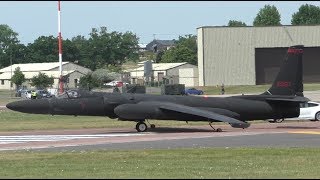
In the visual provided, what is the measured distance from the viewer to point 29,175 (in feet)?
45.6

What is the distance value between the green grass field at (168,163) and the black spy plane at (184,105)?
29.8 feet

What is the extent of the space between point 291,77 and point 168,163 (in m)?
16.5

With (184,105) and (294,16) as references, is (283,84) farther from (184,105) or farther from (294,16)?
(294,16)

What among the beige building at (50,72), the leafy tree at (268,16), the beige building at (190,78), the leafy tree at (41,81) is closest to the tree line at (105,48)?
the leafy tree at (268,16)

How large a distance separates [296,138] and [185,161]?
29.1ft

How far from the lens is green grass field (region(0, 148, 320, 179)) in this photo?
14039 mm

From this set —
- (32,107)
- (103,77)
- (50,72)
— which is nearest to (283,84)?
(32,107)

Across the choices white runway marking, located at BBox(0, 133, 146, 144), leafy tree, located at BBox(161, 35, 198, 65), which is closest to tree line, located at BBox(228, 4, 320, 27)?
leafy tree, located at BBox(161, 35, 198, 65)

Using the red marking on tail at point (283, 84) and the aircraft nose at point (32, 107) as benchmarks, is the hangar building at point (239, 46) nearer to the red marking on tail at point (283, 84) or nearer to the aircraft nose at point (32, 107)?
the red marking on tail at point (283, 84)

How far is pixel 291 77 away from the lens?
32.0 meters

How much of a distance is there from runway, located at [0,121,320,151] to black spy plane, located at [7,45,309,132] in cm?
74

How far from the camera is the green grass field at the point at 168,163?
1404 centimetres

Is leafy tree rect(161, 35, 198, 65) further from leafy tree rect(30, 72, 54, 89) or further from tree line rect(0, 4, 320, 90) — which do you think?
leafy tree rect(30, 72, 54, 89)

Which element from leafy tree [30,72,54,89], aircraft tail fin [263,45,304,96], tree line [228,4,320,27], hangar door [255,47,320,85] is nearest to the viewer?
aircraft tail fin [263,45,304,96]
